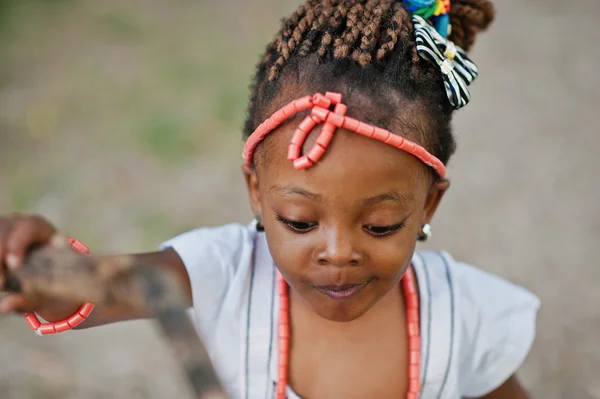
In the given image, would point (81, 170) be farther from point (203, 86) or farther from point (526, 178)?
point (526, 178)

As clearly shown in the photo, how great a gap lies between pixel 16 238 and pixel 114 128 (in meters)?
1.68

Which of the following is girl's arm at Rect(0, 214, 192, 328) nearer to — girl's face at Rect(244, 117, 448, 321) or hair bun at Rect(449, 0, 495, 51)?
girl's face at Rect(244, 117, 448, 321)

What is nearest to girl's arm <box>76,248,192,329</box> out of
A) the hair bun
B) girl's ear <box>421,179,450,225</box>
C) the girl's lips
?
the girl's lips

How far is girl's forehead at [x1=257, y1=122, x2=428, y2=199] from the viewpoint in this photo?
3.28 ft

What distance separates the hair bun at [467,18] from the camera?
130 centimetres

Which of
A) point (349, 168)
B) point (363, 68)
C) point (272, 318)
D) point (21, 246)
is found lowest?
point (272, 318)

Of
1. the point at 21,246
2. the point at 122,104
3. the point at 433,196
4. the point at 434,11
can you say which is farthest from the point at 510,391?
the point at 122,104

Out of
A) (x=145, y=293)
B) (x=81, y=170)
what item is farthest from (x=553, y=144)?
(x=145, y=293)

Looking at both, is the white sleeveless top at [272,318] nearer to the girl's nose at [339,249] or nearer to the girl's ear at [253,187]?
the girl's ear at [253,187]

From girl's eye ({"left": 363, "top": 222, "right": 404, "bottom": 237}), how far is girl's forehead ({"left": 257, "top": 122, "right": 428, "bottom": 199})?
56 mm

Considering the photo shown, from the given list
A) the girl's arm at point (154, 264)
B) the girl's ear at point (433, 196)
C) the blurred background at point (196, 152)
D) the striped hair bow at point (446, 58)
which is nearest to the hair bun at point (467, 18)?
the striped hair bow at point (446, 58)

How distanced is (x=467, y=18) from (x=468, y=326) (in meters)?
0.57

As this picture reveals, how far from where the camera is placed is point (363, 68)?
41.4 inches

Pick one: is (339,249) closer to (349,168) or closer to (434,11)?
(349,168)
